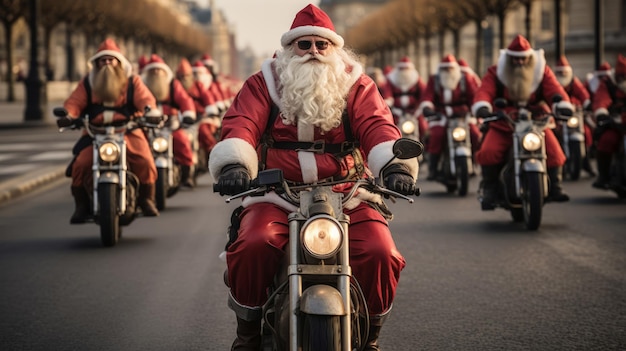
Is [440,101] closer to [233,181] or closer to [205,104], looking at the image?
[205,104]

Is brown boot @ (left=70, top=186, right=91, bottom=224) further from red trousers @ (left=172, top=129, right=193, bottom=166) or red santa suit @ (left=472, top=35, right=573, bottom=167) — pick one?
red trousers @ (left=172, top=129, right=193, bottom=166)

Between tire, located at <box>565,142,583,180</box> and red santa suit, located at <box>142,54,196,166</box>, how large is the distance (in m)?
5.74

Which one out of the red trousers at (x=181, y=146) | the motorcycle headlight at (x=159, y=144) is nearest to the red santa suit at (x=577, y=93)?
the red trousers at (x=181, y=146)

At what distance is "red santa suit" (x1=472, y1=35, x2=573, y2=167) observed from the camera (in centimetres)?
1144

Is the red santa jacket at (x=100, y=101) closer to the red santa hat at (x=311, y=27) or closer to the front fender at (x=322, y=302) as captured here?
the red santa hat at (x=311, y=27)

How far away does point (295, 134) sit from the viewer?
532 centimetres

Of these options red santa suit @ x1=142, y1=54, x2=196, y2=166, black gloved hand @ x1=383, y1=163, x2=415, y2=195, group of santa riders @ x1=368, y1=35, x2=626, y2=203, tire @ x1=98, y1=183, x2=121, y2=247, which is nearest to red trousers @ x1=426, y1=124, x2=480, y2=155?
group of santa riders @ x1=368, y1=35, x2=626, y2=203

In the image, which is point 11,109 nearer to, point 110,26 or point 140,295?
point 110,26

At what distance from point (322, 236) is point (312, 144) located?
0.84 meters

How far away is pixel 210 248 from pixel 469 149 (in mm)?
5781

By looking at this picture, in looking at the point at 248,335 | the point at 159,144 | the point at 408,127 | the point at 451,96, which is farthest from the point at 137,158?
the point at 408,127

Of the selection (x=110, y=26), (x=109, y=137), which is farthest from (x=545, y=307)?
(x=110, y=26)

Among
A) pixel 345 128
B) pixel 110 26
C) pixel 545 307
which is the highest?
pixel 110 26

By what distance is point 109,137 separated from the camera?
10.2 metres
